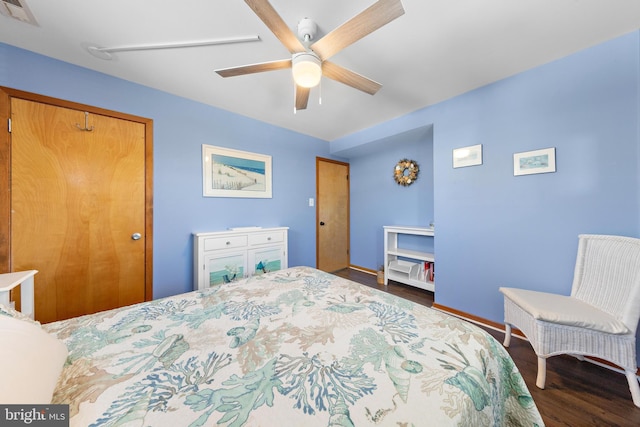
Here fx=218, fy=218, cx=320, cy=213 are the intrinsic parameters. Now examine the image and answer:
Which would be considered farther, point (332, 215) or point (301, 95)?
point (332, 215)

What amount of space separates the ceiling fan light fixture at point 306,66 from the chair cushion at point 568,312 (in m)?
2.11

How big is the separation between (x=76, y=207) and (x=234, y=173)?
1430mm

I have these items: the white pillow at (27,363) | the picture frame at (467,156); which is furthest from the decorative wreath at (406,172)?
the white pillow at (27,363)

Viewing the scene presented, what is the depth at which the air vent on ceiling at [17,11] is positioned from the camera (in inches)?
51.1

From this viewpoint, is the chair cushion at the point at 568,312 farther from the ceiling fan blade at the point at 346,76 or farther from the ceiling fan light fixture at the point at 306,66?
the ceiling fan light fixture at the point at 306,66

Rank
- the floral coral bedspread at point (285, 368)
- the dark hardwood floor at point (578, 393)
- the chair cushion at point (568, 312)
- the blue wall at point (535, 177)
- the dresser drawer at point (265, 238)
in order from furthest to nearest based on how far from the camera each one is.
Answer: the dresser drawer at point (265, 238)
the blue wall at point (535, 177)
the chair cushion at point (568, 312)
the dark hardwood floor at point (578, 393)
the floral coral bedspread at point (285, 368)

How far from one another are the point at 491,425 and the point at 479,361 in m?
0.18

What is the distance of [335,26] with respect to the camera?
1456mm

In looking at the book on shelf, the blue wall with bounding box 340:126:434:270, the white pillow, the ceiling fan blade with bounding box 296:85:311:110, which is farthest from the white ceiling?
the book on shelf

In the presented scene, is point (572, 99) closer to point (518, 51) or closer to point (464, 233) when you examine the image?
point (518, 51)

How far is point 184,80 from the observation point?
207cm

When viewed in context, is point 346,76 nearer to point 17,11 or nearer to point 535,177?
point 535,177

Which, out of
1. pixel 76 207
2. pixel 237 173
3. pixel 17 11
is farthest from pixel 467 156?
pixel 76 207

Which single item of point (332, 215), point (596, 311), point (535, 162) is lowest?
point (596, 311)
